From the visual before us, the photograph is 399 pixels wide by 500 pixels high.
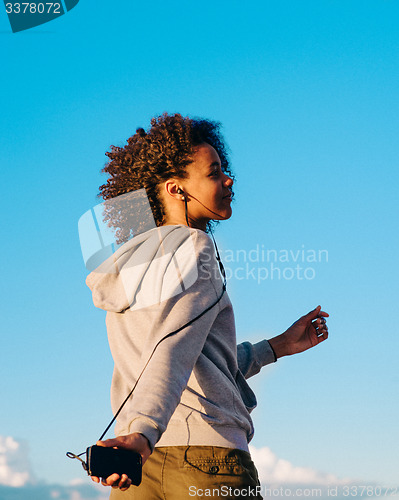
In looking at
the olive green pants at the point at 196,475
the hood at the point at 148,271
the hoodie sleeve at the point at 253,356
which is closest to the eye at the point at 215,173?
the hood at the point at 148,271

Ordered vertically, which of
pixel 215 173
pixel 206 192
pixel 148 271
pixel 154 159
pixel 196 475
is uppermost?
pixel 154 159

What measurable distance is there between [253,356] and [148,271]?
48.9 inches

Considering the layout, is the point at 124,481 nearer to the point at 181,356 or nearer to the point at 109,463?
the point at 109,463

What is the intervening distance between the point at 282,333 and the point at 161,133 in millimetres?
1431

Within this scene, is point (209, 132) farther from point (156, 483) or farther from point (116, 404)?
point (156, 483)

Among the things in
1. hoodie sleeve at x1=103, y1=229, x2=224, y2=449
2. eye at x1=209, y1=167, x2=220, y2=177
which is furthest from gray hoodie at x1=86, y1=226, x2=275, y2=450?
eye at x1=209, y1=167, x2=220, y2=177

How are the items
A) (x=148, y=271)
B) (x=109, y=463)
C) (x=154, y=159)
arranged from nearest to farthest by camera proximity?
(x=109, y=463), (x=148, y=271), (x=154, y=159)

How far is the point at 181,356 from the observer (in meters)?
2.01

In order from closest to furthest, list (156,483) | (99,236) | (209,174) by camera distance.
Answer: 1. (156,483)
2. (209,174)
3. (99,236)

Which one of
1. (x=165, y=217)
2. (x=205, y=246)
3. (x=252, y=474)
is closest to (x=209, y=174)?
(x=165, y=217)

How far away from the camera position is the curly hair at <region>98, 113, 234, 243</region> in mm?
3148

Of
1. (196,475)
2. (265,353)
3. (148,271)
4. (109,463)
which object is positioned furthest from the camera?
(265,353)

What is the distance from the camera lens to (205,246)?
2428 millimetres

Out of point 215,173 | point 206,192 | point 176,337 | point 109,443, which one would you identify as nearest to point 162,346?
point 176,337
